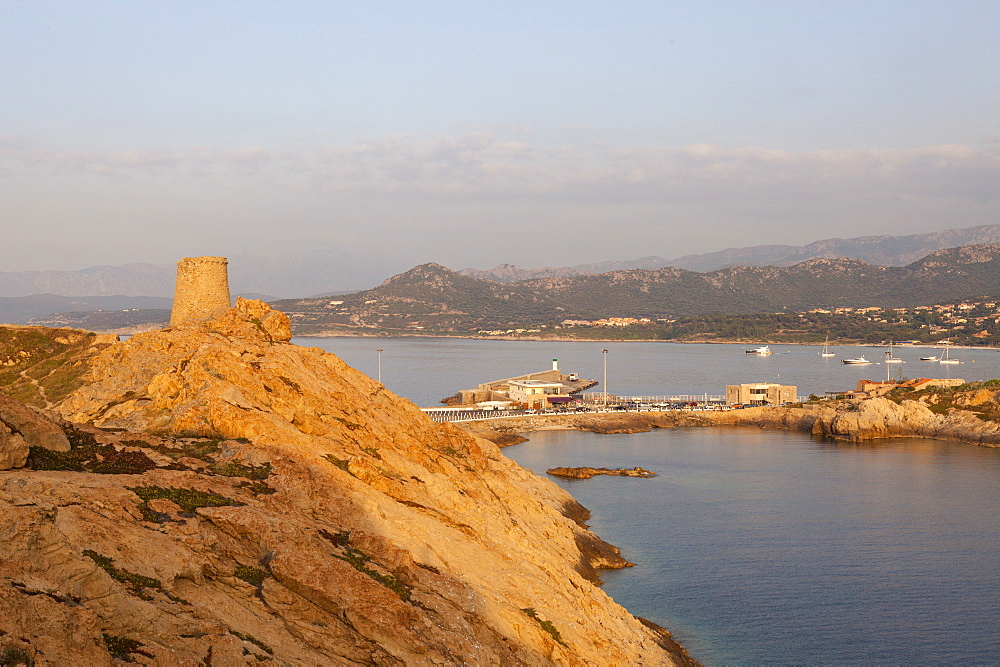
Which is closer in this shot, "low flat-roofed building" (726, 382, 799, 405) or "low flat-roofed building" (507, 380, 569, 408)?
"low flat-roofed building" (507, 380, 569, 408)

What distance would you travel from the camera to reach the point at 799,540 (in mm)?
36844

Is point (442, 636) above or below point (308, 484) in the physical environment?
below

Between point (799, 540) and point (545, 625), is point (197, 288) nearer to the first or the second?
point (545, 625)

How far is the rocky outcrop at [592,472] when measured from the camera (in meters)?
52.0

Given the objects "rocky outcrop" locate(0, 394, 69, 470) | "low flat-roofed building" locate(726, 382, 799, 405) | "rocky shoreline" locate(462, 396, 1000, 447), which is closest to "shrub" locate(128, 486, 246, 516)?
"rocky outcrop" locate(0, 394, 69, 470)

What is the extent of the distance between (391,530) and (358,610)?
166 inches

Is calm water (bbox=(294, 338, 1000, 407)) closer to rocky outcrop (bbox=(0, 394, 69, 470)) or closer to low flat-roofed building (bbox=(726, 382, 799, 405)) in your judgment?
low flat-roofed building (bbox=(726, 382, 799, 405))

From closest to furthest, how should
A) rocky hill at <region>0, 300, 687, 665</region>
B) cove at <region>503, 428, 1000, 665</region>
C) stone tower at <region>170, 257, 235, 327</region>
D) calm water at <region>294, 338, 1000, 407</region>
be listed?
1. rocky hill at <region>0, 300, 687, 665</region>
2. cove at <region>503, 428, 1000, 665</region>
3. stone tower at <region>170, 257, 235, 327</region>
4. calm water at <region>294, 338, 1000, 407</region>

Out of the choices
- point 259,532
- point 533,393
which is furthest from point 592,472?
point 259,532

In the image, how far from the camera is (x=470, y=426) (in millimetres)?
71938

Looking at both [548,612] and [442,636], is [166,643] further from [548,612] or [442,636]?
[548,612]

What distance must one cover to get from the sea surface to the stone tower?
16089mm

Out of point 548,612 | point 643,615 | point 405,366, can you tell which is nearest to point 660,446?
point 643,615

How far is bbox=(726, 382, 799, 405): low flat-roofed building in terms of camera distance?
3482 inches
